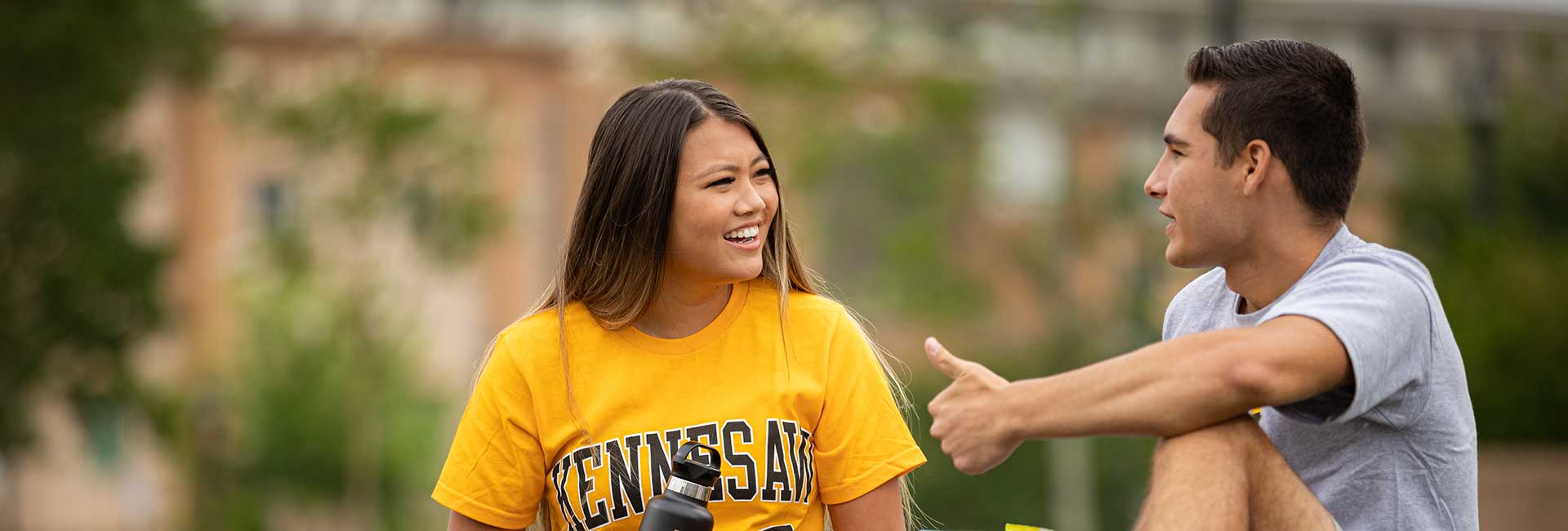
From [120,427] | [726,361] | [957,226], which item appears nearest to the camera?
[726,361]

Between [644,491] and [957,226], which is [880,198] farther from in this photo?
[644,491]

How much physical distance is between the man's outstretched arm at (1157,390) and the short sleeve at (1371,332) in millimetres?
36

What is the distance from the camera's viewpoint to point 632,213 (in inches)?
141

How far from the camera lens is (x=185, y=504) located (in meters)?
22.8

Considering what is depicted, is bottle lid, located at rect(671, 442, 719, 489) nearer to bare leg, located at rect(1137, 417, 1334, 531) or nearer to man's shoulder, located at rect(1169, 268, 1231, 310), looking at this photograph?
bare leg, located at rect(1137, 417, 1334, 531)

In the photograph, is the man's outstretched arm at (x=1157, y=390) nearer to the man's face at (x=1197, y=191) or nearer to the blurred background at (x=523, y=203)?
the man's face at (x=1197, y=191)

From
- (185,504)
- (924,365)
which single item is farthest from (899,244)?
(185,504)

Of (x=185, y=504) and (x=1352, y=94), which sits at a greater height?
(x=1352, y=94)

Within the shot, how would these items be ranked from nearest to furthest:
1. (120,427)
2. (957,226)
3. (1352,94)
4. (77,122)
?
(1352,94)
(77,122)
(120,427)
(957,226)

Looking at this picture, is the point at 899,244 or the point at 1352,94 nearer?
the point at 1352,94

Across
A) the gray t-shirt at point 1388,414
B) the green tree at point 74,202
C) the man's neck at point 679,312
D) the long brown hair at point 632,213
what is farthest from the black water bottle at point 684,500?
the green tree at point 74,202

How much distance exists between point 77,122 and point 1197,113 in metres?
18.5

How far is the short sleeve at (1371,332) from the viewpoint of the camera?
3053 mm

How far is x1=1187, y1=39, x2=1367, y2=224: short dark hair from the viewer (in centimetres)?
328
